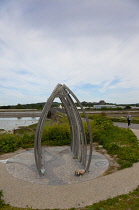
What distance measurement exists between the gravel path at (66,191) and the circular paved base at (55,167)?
384 mm

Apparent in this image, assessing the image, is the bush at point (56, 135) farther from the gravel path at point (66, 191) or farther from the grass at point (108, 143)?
the gravel path at point (66, 191)

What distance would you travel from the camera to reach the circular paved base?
6414 mm

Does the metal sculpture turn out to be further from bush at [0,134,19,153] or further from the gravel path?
bush at [0,134,19,153]

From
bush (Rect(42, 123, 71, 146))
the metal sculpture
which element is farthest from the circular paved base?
bush (Rect(42, 123, 71, 146))

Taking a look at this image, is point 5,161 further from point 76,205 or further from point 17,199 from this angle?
point 76,205

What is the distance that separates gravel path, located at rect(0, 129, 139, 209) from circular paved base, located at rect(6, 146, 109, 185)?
384mm

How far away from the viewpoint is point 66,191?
5422mm

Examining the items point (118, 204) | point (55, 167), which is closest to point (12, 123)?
point (55, 167)

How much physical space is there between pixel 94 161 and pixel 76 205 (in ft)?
12.0

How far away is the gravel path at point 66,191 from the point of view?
4.83 m

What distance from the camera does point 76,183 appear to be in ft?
19.7

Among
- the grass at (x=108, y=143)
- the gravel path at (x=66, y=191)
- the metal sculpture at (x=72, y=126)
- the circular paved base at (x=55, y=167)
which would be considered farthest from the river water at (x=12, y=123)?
the gravel path at (x=66, y=191)

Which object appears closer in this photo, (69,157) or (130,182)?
(130,182)

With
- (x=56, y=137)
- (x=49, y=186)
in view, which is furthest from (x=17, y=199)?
(x=56, y=137)
